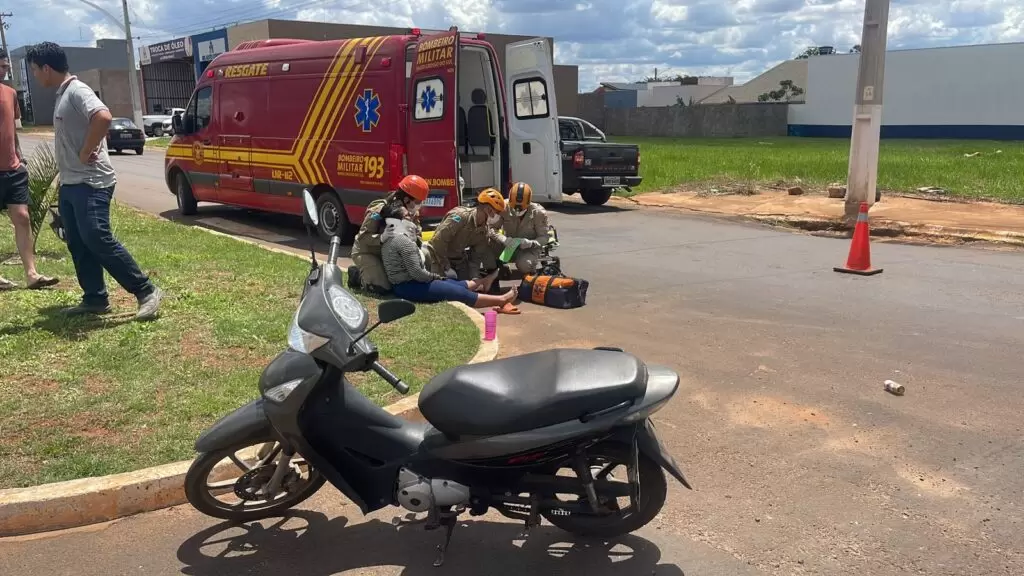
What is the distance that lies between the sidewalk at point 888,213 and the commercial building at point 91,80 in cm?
4797

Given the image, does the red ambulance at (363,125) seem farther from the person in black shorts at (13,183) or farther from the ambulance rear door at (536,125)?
the person in black shorts at (13,183)

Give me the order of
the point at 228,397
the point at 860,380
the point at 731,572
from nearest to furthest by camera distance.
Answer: the point at 731,572
the point at 228,397
the point at 860,380

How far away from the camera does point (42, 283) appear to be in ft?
24.4

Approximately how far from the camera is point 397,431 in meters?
3.54

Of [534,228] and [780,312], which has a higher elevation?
[534,228]

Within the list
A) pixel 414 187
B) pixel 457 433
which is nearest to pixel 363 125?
pixel 414 187

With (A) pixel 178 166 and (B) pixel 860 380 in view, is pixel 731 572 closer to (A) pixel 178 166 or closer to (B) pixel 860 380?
(B) pixel 860 380

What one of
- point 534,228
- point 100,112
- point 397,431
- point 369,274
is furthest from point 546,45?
point 397,431

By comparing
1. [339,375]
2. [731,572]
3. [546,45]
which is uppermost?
[546,45]

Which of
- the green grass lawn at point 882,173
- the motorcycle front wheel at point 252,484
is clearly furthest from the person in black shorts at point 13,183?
the green grass lawn at point 882,173

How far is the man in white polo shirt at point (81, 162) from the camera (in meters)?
5.90

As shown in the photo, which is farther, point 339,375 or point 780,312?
point 780,312

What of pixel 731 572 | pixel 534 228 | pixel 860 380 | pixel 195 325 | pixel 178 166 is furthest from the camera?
pixel 178 166

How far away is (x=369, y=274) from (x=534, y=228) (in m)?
1.91
